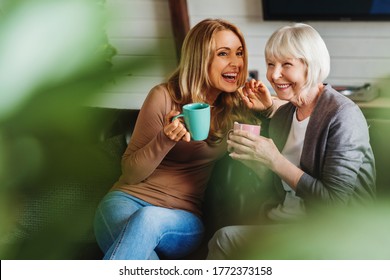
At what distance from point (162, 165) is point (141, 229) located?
14 cm

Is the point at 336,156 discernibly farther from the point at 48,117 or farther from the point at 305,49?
the point at 48,117

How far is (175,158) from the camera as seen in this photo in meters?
0.90

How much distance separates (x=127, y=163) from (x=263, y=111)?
243 millimetres

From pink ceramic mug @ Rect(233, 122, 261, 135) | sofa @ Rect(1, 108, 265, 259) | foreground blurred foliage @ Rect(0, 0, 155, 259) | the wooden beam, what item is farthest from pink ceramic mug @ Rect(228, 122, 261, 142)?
the wooden beam

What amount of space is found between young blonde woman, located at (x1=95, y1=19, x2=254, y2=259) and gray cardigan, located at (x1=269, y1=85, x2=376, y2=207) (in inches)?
5.6

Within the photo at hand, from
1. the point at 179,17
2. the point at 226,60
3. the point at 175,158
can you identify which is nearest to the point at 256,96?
the point at 226,60

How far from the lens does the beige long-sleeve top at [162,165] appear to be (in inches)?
33.7

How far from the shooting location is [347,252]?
0.77 meters

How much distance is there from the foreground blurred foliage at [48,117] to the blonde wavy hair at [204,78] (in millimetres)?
132

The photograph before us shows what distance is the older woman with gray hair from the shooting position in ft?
2.42

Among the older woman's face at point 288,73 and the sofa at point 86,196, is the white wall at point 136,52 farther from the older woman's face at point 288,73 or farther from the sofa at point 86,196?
the older woman's face at point 288,73

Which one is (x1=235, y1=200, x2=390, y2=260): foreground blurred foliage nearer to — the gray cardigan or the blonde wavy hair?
the gray cardigan

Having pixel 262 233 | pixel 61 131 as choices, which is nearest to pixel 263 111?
pixel 262 233
